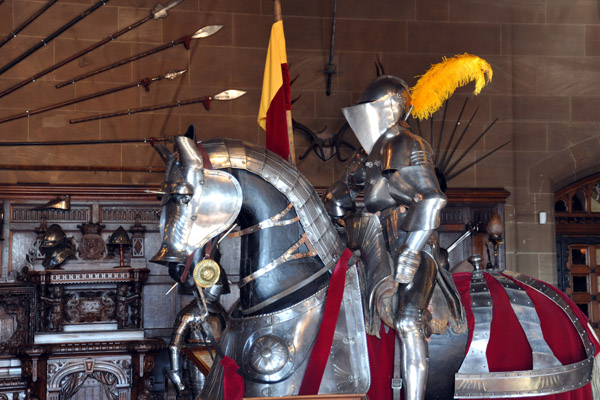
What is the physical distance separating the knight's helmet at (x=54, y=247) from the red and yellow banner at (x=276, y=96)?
9.86 feet

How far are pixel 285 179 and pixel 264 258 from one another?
35cm

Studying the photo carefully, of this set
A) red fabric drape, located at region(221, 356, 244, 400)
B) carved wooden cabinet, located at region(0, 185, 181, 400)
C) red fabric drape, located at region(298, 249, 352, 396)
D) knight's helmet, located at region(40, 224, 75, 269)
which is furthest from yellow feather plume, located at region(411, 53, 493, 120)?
knight's helmet, located at region(40, 224, 75, 269)

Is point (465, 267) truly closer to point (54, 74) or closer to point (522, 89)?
point (522, 89)

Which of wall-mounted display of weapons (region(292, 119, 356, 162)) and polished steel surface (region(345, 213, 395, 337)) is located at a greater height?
wall-mounted display of weapons (region(292, 119, 356, 162))

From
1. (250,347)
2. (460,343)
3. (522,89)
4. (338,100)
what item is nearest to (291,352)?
(250,347)

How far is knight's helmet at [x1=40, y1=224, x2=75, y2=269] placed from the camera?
7.39 m

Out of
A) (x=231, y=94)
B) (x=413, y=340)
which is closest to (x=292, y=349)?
(x=413, y=340)

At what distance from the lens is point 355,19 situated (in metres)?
8.70

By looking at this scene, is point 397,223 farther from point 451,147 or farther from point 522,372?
point 451,147

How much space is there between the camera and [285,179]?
3.63 m

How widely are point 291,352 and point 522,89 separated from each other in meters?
6.12

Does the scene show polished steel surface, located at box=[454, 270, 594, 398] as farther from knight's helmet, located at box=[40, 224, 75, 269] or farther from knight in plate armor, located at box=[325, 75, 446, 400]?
knight's helmet, located at box=[40, 224, 75, 269]

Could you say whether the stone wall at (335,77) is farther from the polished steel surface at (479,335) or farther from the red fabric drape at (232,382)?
the red fabric drape at (232,382)

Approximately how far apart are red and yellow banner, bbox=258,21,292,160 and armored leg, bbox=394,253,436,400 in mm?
1326
